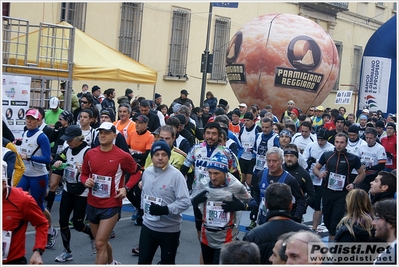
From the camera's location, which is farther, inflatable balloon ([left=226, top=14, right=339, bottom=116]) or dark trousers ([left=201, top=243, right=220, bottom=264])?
inflatable balloon ([left=226, top=14, right=339, bottom=116])

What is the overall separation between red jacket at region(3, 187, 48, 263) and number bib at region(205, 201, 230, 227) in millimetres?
1876

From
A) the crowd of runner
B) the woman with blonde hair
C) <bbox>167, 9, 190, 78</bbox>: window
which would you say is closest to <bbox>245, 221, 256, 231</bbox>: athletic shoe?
the crowd of runner

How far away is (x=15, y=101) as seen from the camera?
1105 centimetres

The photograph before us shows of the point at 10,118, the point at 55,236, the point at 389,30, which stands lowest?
the point at 55,236

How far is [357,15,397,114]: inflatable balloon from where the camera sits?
79.0 feet

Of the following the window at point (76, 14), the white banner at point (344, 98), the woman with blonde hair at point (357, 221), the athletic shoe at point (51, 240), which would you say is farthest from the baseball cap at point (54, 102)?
the white banner at point (344, 98)

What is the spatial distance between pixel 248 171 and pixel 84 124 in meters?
4.22

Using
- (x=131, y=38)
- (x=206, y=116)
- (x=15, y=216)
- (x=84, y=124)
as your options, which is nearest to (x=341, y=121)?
(x=206, y=116)

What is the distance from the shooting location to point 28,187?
822 cm

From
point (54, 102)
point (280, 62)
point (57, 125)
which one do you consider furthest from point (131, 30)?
point (57, 125)

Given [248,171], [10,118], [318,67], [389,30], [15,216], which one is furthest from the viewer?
[389,30]

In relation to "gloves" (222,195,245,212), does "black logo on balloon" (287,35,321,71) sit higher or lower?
higher

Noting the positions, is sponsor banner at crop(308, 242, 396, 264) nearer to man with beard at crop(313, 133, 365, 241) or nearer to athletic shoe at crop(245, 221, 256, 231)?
man with beard at crop(313, 133, 365, 241)

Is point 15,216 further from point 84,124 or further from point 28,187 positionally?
point 84,124
